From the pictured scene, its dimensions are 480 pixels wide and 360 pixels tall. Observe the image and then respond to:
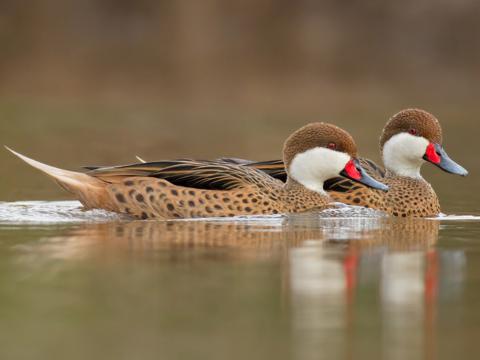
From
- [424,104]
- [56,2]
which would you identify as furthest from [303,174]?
[56,2]

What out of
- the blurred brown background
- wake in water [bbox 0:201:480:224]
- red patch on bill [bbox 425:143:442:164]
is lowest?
wake in water [bbox 0:201:480:224]

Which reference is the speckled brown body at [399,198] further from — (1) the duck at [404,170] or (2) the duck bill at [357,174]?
(2) the duck bill at [357,174]

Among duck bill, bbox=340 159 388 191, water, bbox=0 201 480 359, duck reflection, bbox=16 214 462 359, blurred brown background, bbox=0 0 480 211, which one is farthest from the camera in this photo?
blurred brown background, bbox=0 0 480 211

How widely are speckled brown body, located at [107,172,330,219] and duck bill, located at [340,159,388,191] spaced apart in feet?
1.77

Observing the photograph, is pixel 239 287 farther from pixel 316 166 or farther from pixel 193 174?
pixel 316 166

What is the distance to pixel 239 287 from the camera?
7.07 meters

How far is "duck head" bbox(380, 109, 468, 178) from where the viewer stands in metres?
11.3

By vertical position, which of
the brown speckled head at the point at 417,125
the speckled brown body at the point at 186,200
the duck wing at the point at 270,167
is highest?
the brown speckled head at the point at 417,125

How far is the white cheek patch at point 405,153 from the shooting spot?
1131 centimetres

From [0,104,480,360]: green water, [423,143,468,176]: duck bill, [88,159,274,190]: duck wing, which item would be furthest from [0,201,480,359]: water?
[423,143,468,176]: duck bill

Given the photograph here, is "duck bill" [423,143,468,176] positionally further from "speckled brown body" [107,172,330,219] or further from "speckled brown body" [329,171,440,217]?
"speckled brown body" [107,172,330,219]

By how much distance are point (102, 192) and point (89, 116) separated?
1037cm

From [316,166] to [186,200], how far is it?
1.10 meters

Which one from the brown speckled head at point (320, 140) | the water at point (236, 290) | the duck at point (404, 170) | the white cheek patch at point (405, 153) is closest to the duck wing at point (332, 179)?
the duck at point (404, 170)
